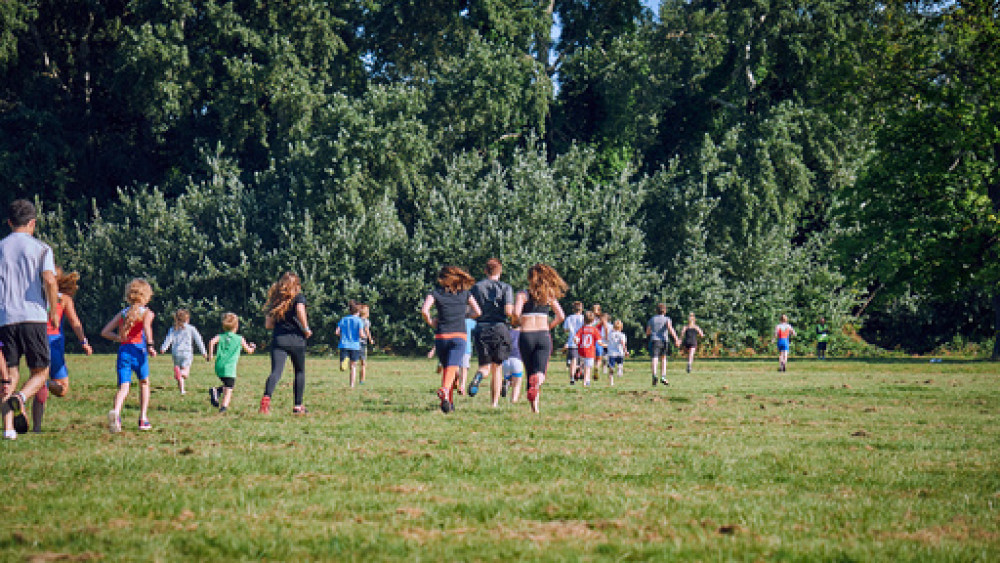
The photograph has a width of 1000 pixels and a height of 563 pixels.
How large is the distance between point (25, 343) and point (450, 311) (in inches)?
220

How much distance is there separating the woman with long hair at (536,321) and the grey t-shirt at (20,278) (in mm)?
6154

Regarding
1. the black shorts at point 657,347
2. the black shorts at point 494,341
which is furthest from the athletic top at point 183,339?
the black shorts at point 657,347

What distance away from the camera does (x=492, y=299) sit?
13898 mm

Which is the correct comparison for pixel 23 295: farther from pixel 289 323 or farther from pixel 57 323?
pixel 289 323

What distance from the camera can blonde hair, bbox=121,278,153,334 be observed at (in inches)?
455

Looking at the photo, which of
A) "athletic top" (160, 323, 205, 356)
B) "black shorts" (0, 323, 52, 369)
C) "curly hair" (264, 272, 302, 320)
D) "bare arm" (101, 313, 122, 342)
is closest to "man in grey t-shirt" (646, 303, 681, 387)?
"athletic top" (160, 323, 205, 356)

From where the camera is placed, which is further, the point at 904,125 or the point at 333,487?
the point at 904,125

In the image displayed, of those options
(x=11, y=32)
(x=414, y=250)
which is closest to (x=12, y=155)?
(x=11, y=32)

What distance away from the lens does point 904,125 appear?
41.1 meters

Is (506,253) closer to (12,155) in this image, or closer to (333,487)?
(12,155)

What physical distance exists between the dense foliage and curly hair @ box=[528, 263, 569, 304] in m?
28.2

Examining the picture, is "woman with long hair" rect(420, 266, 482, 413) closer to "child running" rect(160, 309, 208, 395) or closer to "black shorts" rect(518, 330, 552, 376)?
"black shorts" rect(518, 330, 552, 376)

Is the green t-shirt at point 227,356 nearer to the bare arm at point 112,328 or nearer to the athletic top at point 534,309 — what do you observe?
the bare arm at point 112,328

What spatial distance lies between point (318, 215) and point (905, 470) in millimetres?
37450
